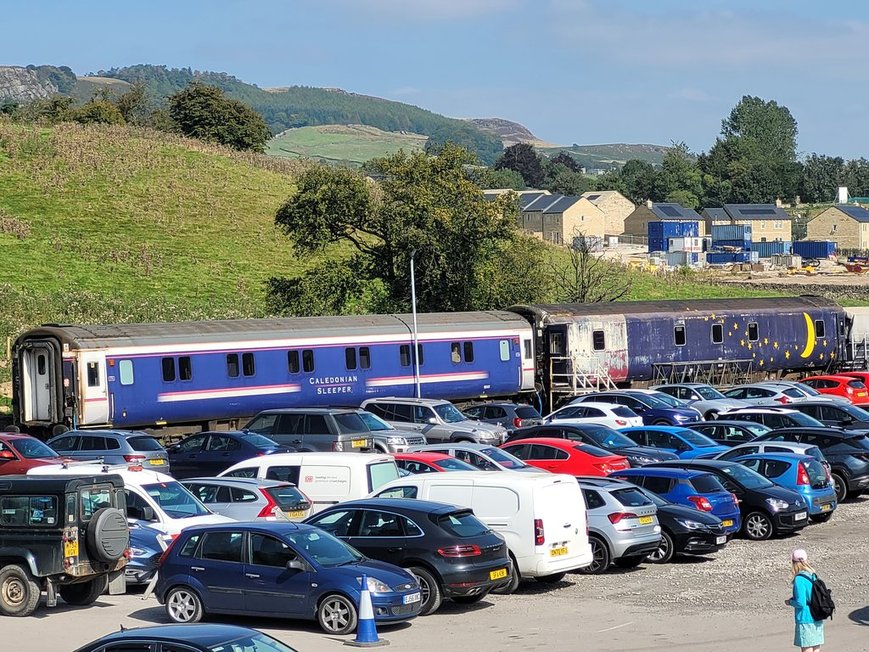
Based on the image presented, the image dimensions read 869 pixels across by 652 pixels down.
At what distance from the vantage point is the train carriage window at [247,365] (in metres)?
38.0

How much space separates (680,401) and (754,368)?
13519mm

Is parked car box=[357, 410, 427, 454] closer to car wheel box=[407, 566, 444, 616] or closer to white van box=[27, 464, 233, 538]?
white van box=[27, 464, 233, 538]

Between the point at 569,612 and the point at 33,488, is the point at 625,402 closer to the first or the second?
the point at 569,612

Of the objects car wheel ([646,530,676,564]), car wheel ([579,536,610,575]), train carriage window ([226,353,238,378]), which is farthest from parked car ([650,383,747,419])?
car wheel ([579,536,610,575])

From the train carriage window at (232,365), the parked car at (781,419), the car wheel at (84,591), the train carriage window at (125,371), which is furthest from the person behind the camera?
the train carriage window at (232,365)

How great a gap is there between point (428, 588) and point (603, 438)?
12023 millimetres

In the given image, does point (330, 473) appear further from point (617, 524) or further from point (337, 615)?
point (337, 615)

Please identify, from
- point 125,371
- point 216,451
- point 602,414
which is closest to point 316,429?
point 216,451

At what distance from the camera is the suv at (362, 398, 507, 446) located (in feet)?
107

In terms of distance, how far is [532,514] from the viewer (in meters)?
17.9

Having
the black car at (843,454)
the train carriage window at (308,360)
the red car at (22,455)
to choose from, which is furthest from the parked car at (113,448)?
the black car at (843,454)

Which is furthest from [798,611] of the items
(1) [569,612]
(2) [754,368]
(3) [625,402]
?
(2) [754,368]

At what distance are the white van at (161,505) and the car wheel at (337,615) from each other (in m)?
3.96

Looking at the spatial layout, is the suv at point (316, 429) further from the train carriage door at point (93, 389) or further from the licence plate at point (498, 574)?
the licence plate at point (498, 574)
